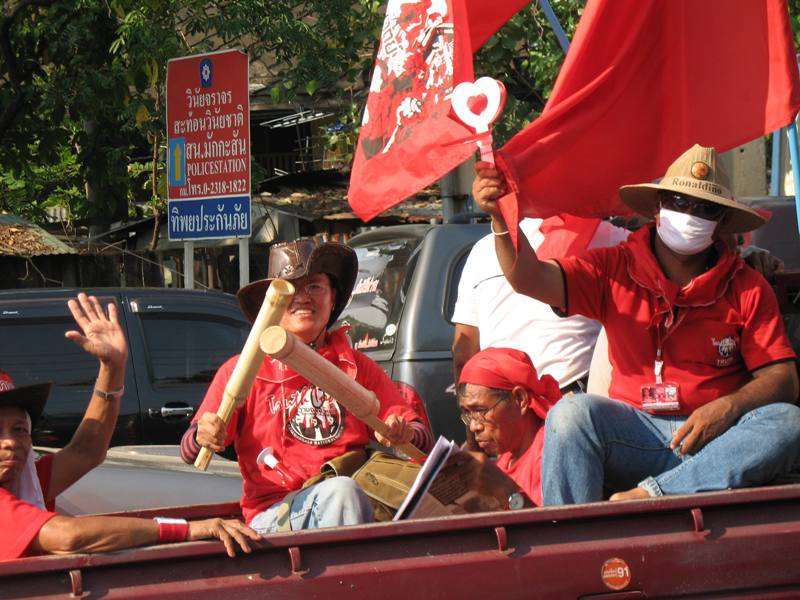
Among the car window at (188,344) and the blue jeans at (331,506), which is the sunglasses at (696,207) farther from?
the car window at (188,344)

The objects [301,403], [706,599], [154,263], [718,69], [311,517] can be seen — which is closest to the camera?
[706,599]

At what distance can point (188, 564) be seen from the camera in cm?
336

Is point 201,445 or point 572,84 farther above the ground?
point 572,84

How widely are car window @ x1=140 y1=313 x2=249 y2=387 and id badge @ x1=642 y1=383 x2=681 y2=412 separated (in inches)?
173

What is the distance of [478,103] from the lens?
3721 mm

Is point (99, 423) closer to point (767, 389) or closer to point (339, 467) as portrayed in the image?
point (339, 467)

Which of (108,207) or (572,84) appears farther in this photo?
(108,207)

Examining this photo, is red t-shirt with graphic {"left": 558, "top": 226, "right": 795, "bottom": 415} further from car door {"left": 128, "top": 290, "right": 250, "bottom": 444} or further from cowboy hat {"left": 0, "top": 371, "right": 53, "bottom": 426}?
car door {"left": 128, "top": 290, "right": 250, "bottom": 444}

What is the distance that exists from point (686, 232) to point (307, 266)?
1.25 metres

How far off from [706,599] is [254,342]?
1.46 metres

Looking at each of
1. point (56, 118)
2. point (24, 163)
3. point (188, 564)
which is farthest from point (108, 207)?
A: point (188, 564)

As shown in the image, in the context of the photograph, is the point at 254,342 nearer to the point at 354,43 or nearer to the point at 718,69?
the point at 718,69

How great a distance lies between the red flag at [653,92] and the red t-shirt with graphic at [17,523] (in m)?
1.92

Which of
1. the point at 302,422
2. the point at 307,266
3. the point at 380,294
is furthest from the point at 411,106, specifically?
the point at 380,294
